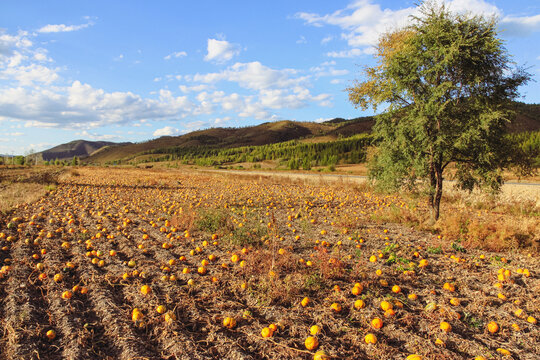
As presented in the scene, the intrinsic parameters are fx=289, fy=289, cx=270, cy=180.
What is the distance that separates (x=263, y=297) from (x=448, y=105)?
7228mm

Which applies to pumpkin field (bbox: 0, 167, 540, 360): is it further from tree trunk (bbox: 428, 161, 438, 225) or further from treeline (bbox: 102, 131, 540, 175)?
treeline (bbox: 102, 131, 540, 175)

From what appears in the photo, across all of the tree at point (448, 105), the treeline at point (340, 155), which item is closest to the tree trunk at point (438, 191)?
the tree at point (448, 105)

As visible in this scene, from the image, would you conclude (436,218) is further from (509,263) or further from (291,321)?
(291,321)

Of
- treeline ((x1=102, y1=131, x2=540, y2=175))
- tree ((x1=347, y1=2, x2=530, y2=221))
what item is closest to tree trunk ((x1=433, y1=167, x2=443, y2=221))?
tree ((x1=347, y1=2, x2=530, y2=221))

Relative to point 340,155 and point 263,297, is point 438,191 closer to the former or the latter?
point 263,297

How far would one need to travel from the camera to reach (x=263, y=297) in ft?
14.9

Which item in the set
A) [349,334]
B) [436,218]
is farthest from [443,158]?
[349,334]

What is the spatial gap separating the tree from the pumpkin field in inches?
91.3

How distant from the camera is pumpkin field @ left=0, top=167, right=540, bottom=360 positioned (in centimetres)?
351

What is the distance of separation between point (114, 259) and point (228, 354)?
13.9ft

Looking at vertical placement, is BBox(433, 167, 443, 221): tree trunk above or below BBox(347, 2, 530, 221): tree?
below

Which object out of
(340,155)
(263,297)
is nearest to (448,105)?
(263,297)

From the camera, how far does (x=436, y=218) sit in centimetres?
907

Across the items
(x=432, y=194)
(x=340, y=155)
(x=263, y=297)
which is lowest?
(x=263, y=297)
